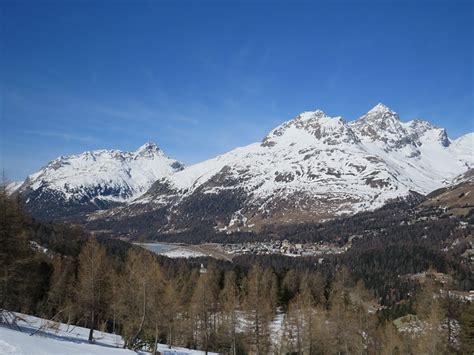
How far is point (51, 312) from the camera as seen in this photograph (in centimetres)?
8119

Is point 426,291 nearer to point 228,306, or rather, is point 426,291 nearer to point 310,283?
point 310,283

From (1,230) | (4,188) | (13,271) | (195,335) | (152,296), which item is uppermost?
(4,188)

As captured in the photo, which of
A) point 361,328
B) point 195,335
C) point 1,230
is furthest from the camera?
point 195,335

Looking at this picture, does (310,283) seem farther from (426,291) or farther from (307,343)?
(307,343)

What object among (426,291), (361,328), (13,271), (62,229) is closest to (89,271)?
(13,271)

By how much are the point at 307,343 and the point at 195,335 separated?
2611 cm

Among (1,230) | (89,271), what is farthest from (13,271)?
(89,271)

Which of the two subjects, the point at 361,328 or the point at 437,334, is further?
the point at 361,328

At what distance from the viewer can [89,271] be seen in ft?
176

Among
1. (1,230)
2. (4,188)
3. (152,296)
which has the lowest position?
(152,296)

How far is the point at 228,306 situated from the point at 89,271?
25267 millimetres

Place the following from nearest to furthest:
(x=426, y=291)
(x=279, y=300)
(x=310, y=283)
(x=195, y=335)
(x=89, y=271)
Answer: (x=89, y=271), (x=195, y=335), (x=426, y=291), (x=279, y=300), (x=310, y=283)

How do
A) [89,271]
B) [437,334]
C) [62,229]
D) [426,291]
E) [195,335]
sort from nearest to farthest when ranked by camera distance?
[89,271]
[437,334]
[195,335]
[426,291]
[62,229]

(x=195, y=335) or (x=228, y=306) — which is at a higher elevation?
(x=228, y=306)
